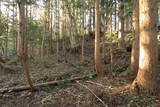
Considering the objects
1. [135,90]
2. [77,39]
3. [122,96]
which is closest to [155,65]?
[135,90]

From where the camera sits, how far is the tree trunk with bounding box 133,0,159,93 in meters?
3.98

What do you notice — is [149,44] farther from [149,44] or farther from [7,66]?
[7,66]

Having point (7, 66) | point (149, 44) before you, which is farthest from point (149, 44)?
point (7, 66)

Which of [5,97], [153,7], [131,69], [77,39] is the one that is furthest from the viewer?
[77,39]

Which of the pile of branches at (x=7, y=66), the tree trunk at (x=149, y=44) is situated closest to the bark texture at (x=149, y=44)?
the tree trunk at (x=149, y=44)

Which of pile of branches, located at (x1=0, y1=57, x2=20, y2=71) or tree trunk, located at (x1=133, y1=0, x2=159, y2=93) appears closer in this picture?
tree trunk, located at (x1=133, y1=0, x2=159, y2=93)

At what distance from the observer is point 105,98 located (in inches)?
161

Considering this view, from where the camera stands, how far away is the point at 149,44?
13.1ft

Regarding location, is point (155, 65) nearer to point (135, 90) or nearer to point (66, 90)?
point (135, 90)

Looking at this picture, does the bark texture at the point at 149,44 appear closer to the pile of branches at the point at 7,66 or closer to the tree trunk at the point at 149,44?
the tree trunk at the point at 149,44

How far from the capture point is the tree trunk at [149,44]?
157 inches

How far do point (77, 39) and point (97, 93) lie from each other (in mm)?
13555

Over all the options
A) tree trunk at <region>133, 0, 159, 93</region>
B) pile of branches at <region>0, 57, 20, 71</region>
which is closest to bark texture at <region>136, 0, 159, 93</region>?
tree trunk at <region>133, 0, 159, 93</region>

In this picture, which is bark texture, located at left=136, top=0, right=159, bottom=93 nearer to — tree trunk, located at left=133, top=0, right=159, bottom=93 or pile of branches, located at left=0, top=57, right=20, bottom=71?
tree trunk, located at left=133, top=0, right=159, bottom=93
